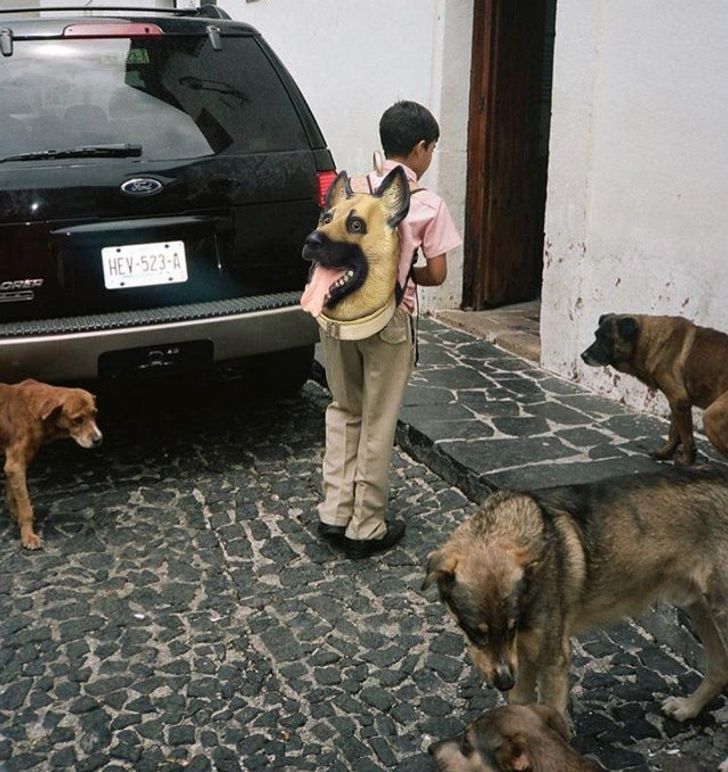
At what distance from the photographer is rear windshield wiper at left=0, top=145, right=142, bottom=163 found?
197 inches

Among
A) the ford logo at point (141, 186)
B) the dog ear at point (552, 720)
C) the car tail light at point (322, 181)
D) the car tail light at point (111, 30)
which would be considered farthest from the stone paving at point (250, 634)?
the car tail light at point (111, 30)

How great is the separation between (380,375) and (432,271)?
51cm

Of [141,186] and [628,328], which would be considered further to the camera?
[628,328]

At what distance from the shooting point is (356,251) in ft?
13.0

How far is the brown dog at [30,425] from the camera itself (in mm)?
4777

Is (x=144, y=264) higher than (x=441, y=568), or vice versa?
(x=144, y=264)

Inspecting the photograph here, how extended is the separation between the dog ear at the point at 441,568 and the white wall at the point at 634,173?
3.18 metres

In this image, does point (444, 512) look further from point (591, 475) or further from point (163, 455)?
point (163, 455)

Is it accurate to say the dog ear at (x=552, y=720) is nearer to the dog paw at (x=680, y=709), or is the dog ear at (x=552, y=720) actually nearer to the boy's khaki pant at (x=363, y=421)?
the dog paw at (x=680, y=709)

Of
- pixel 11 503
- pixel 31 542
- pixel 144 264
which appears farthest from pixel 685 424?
pixel 11 503

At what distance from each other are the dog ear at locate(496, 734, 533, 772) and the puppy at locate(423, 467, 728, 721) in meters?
0.46

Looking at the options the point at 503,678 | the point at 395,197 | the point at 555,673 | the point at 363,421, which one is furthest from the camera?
the point at 363,421

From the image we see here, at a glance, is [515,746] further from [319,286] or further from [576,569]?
[319,286]

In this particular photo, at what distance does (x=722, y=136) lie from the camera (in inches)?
214
